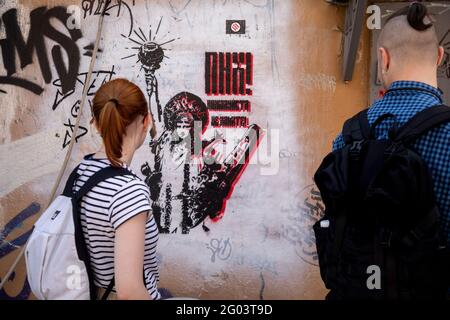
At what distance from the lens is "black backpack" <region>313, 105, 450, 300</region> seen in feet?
6.95

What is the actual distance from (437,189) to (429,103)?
388 mm

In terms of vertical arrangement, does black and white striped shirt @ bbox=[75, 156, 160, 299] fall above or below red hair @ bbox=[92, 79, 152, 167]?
below

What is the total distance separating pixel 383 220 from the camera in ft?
7.20

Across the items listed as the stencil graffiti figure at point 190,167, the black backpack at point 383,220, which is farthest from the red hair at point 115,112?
the stencil graffiti figure at point 190,167

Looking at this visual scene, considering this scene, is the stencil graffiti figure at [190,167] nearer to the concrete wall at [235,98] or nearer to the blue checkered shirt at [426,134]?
the concrete wall at [235,98]

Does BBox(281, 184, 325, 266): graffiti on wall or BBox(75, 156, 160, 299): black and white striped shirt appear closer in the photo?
BBox(75, 156, 160, 299): black and white striped shirt

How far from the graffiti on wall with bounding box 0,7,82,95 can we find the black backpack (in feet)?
8.46

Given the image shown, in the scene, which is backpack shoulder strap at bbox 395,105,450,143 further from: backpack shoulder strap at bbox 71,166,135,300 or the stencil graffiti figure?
the stencil graffiti figure

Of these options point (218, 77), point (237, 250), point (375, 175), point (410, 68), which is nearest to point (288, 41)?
point (218, 77)

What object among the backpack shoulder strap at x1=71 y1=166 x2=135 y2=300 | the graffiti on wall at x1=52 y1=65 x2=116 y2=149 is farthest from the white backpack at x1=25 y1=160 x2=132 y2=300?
the graffiti on wall at x1=52 y1=65 x2=116 y2=149

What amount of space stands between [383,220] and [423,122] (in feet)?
1.32

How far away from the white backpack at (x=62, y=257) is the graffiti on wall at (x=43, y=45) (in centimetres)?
229

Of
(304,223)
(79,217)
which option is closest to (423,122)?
(79,217)

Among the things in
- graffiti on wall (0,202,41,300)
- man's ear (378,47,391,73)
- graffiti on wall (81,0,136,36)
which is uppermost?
graffiti on wall (81,0,136,36)
